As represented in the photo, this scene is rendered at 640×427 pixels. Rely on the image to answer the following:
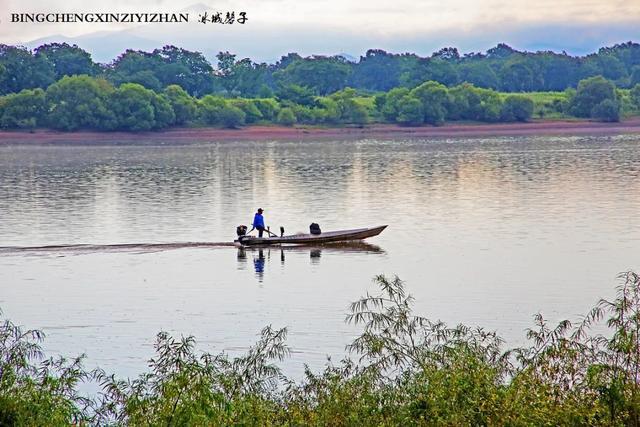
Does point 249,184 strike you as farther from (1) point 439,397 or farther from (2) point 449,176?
(1) point 439,397

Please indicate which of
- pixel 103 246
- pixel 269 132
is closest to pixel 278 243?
pixel 103 246

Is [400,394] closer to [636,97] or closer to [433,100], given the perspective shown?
[433,100]

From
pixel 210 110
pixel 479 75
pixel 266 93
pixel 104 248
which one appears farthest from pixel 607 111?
pixel 104 248

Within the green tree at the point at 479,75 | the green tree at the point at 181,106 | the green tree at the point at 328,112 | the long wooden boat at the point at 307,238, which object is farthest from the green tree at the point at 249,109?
the long wooden boat at the point at 307,238

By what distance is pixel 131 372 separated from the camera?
1870 centimetres

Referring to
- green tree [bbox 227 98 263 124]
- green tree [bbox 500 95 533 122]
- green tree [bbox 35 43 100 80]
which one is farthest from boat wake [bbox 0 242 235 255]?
green tree [bbox 35 43 100 80]

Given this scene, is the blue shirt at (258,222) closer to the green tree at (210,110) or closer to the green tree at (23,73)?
the green tree at (210,110)

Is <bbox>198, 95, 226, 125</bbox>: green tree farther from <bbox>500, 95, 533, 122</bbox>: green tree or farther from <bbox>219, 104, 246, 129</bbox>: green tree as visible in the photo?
<bbox>500, 95, 533, 122</bbox>: green tree

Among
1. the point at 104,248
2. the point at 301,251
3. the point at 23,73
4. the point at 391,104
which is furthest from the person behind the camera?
the point at 23,73

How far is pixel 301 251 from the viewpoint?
31.9 metres

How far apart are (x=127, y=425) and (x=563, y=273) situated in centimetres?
1631

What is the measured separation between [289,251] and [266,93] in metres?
92.6

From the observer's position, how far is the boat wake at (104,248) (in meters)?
32.1

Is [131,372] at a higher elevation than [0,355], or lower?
lower
